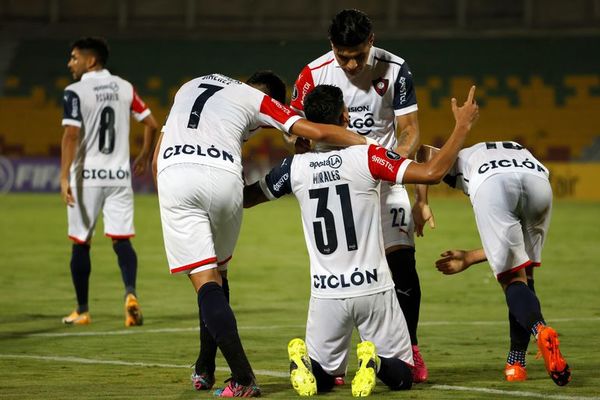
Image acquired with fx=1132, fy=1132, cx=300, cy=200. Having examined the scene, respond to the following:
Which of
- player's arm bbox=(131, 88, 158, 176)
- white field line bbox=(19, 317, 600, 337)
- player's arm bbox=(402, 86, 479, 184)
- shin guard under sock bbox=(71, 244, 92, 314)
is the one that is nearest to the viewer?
player's arm bbox=(402, 86, 479, 184)

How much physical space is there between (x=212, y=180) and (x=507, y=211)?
170 cm

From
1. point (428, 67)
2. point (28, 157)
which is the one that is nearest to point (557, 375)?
point (28, 157)

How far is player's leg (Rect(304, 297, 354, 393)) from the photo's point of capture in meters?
6.18

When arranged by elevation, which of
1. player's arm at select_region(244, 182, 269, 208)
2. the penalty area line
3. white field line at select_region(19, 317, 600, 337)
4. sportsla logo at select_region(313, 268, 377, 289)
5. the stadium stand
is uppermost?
the stadium stand

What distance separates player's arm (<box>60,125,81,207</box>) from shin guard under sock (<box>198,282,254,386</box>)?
4.12 meters

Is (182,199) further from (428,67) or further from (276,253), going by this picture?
(428,67)

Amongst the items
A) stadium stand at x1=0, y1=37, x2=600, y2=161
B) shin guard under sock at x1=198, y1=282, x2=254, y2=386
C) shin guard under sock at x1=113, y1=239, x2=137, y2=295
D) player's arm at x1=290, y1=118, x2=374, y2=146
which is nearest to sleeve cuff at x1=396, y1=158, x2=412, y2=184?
player's arm at x1=290, y1=118, x2=374, y2=146

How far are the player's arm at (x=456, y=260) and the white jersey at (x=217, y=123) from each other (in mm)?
1296

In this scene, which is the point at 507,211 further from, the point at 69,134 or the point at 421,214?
the point at 69,134

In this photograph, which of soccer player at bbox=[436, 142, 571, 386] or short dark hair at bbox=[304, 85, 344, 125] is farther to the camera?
soccer player at bbox=[436, 142, 571, 386]

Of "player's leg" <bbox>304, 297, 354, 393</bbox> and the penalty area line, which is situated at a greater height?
"player's leg" <bbox>304, 297, 354, 393</bbox>

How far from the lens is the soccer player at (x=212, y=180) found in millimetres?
6070

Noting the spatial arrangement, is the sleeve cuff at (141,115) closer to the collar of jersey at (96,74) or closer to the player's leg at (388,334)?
the collar of jersey at (96,74)

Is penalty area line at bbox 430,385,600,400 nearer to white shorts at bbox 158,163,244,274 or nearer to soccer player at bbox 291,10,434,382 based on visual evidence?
soccer player at bbox 291,10,434,382
